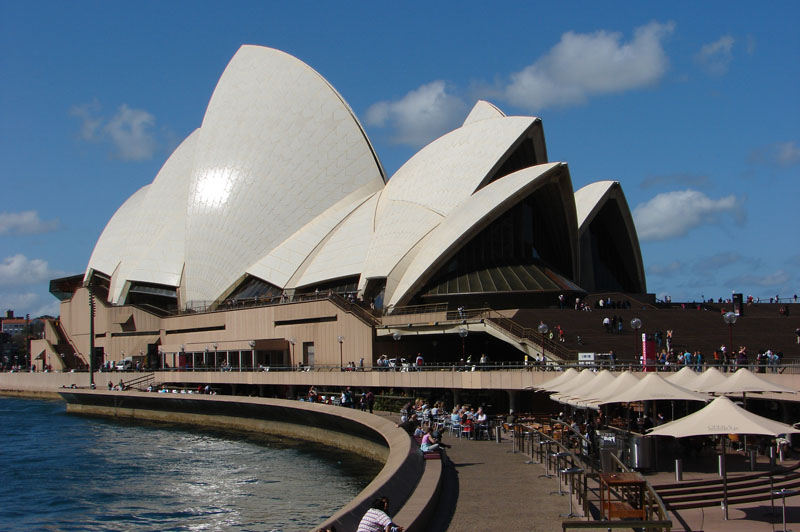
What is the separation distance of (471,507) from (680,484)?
10.1 feet

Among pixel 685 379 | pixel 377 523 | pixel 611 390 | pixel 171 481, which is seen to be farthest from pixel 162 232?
pixel 377 523

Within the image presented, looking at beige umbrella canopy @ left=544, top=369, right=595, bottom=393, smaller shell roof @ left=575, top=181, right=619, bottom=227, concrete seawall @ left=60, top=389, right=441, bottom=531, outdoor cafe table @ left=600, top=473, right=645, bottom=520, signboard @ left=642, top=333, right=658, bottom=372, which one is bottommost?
concrete seawall @ left=60, top=389, right=441, bottom=531

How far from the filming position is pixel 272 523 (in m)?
15.6

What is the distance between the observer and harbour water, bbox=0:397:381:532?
16584mm

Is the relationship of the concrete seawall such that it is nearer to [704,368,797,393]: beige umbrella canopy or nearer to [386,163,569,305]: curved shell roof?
[704,368,797,393]: beige umbrella canopy

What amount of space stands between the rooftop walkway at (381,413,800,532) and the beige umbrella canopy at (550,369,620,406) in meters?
1.34

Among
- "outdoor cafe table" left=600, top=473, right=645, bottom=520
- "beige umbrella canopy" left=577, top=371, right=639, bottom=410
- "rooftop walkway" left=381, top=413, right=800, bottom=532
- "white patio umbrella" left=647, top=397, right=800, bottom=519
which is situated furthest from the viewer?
"beige umbrella canopy" left=577, top=371, right=639, bottom=410

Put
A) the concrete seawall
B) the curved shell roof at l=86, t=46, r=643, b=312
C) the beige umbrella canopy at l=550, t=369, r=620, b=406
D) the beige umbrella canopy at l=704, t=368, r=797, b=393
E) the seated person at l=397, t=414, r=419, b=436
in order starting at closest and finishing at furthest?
the concrete seawall < the beige umbrella canopy at l=704, t=368, r=797, b=393 < the beige umbrella canopy at l=550, t=369, r=620, b=406 < the seated person at l=397, t=414, r=419, b=436 < the curved shell roof at l=86, t=46, r=643, b=312

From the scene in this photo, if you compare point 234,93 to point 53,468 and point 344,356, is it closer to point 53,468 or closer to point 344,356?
point 344,356

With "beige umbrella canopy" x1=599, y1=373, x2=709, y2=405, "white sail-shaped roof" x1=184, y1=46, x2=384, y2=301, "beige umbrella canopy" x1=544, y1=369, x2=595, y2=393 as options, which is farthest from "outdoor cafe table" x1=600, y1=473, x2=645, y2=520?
"white sail-shaped roof" x1=184, y1=46, x2=384, y2=301

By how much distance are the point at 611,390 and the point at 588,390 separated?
3.02 ft

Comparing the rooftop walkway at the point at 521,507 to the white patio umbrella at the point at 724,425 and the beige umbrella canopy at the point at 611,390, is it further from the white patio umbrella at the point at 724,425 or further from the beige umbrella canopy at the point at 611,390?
the beige umbrella canopy at the point at 611,390

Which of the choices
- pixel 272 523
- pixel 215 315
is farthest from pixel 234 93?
pixel 272 523

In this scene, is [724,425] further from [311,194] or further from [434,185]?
[311,194]
